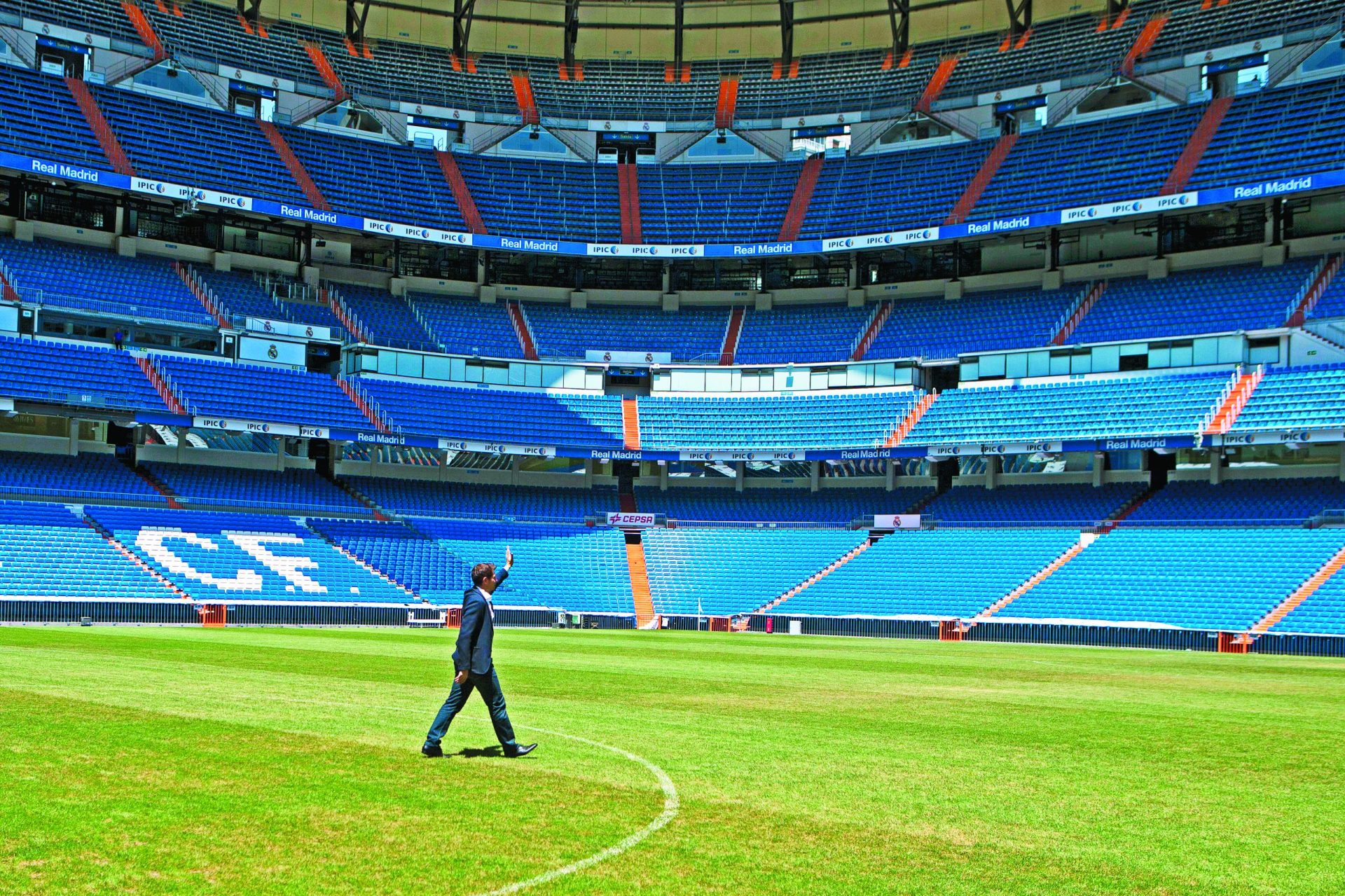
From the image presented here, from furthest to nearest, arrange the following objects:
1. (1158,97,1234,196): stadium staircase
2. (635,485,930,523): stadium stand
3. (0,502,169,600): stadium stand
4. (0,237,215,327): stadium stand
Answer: (635,485,930,523): stadium stand, (1158,97,1234,196): stadium staircase, (0,237,215,327): stadium stand, (0,502,169,600): stadium stand

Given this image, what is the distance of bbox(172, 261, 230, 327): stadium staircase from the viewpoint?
6334 cm

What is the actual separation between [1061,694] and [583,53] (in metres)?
63.5

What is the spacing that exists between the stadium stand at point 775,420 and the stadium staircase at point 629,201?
959 centimetres

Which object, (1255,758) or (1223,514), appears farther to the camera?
(1223,514)

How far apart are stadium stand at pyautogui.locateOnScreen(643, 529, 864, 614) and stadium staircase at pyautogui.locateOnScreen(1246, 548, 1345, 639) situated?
1936 centimetres

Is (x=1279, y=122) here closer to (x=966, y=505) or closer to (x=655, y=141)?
(x=966, y=505)


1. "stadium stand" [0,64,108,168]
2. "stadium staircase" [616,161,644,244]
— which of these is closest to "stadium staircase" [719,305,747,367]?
"stadium staircase" [616,161,644,244]

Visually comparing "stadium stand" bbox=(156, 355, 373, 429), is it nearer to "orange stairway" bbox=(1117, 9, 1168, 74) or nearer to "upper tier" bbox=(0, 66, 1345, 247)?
"upper tier" bbox=(0, 66, 1345, 247)

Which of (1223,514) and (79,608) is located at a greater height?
(1223,514)

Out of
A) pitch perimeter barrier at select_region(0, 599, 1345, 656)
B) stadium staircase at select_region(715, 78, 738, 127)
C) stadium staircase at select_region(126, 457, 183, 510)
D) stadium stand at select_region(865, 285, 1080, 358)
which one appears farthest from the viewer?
stadium staircase at select_region(715, 78, 738, 127)

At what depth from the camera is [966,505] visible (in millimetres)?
61344

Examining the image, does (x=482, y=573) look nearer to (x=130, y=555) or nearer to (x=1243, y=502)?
(x=130, y=555)

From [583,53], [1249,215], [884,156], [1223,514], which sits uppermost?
[583,53]

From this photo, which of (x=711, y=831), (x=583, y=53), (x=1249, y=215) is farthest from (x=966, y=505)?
(x=711, y=831)
